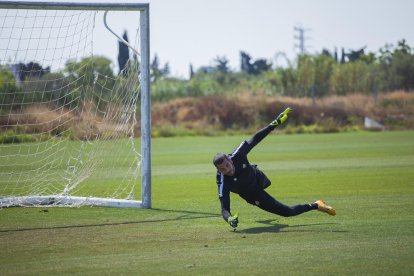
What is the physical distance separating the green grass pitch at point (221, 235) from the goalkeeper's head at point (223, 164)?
38.1 inches

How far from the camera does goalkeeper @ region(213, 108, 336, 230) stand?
13266 millimetres

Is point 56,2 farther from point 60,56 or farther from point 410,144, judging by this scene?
point 410,144

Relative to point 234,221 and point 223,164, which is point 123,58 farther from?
point 234,221

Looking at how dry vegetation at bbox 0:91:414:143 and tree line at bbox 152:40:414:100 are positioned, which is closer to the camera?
dry vegetation at bbox 0:91:414:143

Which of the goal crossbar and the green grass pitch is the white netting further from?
the green grass pitch

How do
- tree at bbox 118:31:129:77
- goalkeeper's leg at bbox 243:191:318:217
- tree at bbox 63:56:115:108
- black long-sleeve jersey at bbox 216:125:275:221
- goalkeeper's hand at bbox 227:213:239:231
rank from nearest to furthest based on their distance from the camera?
goalkeeper's hand at bbox 227:213:239:231 < black long-sleeve jersey at bbox 216:125:275:221 < goalkeeper's leg at bbox 243:191:318:217 < tree at bbox 118:31:129:77 < tree at bbox 63:56:115:108

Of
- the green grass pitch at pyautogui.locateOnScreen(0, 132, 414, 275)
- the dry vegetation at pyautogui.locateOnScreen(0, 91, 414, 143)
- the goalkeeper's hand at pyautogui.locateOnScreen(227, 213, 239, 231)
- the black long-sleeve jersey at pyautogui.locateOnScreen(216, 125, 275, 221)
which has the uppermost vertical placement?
the dry vegetation at pyautogui.locateOnScreen(0, 91, 414, 143)

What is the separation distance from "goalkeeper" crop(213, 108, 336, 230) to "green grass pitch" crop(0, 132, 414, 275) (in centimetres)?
28

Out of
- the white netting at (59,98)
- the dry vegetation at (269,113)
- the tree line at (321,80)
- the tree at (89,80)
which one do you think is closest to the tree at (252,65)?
the tree line at (321,80)

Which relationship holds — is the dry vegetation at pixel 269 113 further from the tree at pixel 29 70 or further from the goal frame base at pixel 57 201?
the goal frame base at pixel 57 201

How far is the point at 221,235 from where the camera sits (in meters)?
12.8

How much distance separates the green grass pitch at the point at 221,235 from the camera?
34.0 ft

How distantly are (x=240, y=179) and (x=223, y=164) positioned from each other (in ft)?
2.21

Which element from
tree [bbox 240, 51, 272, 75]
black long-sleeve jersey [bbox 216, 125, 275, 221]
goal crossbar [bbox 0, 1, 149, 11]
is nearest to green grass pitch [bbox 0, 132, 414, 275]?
black long-sleeve jersey [bbox 216, 125, 275, 221]
